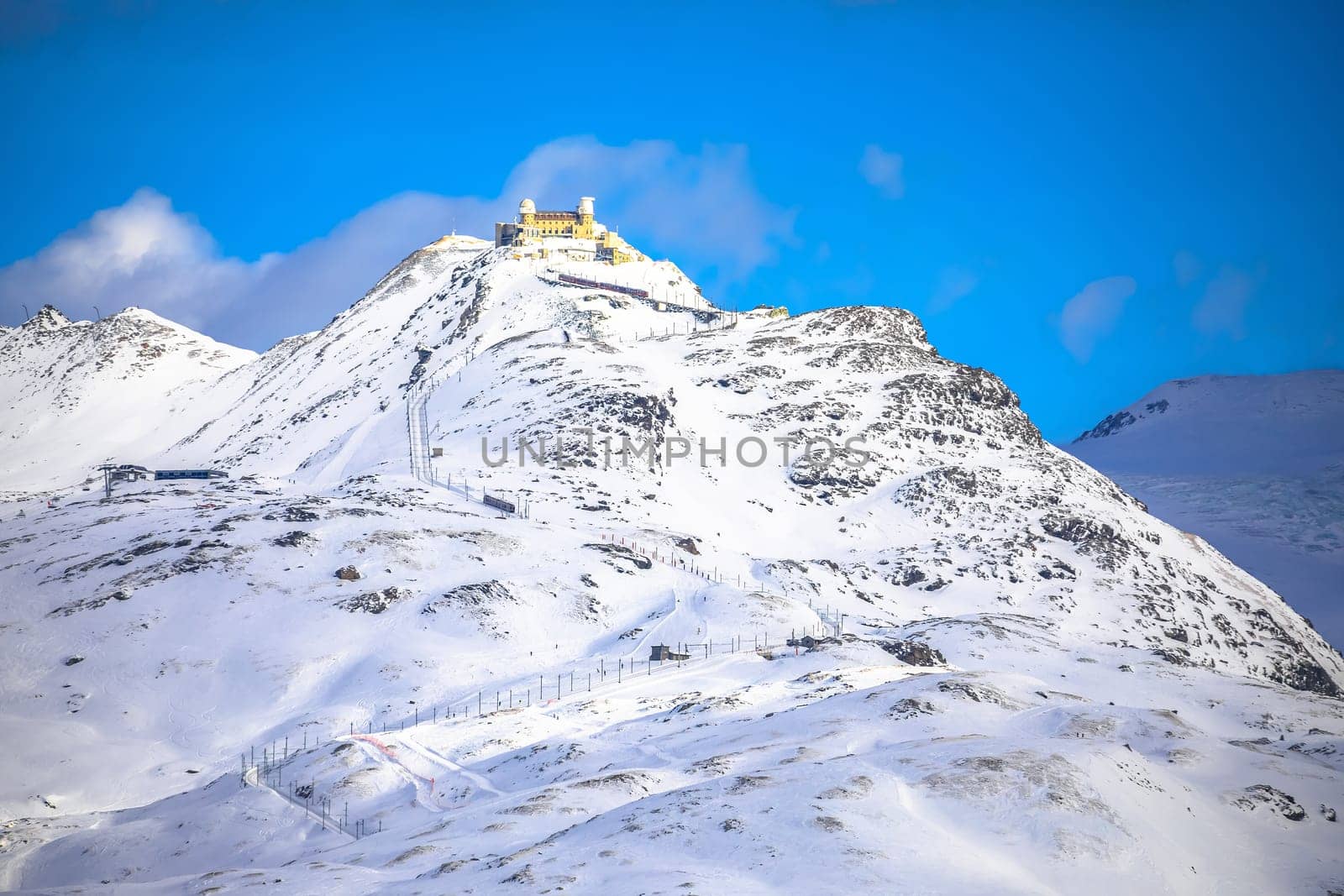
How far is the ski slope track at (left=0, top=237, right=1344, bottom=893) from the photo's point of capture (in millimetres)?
40188

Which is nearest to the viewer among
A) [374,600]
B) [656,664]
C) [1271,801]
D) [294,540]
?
[1271,801]

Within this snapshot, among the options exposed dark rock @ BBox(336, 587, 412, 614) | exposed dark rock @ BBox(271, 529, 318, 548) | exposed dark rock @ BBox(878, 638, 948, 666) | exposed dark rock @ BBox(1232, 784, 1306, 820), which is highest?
exposed dark rock @ BBox(271, 529, 318, 548)

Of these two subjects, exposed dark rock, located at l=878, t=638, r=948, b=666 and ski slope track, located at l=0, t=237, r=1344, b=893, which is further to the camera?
exposed dark rock, located at l=878, t=638, r=948, b=666

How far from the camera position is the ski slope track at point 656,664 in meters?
40.2

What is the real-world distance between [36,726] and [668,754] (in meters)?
40.2

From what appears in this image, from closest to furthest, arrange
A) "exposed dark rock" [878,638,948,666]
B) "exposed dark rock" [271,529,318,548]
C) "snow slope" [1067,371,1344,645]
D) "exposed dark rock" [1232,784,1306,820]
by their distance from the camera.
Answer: "exposed dark rock" [1232,784,1306,820]
"exposed dark rock" [878,638,948,666]
"exposed dark rock" [271,529,318,548]
"snow slope" [1067,371,1344,645]

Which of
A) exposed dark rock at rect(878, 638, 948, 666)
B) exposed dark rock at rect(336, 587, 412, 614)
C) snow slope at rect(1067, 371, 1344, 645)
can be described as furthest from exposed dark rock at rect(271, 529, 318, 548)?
snow slope at rect(1067, 371, 1344, 645)

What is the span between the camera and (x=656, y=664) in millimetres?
77625

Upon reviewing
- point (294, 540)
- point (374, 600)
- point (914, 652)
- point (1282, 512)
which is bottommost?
point (914, 652)

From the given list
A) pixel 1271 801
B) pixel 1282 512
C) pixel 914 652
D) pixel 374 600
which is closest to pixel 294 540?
pixel 374 600

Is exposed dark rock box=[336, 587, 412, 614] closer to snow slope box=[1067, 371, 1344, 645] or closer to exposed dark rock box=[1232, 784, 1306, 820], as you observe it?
exposed dark rock box=[1232, 784, 1306, 820]

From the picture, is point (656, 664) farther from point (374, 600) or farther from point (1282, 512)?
point (1282, 512)

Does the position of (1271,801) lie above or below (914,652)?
below

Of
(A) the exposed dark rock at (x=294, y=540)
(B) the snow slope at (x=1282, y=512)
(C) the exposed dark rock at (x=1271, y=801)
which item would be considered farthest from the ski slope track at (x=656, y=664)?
(B) the snow slope at (x=1282, y=512)
